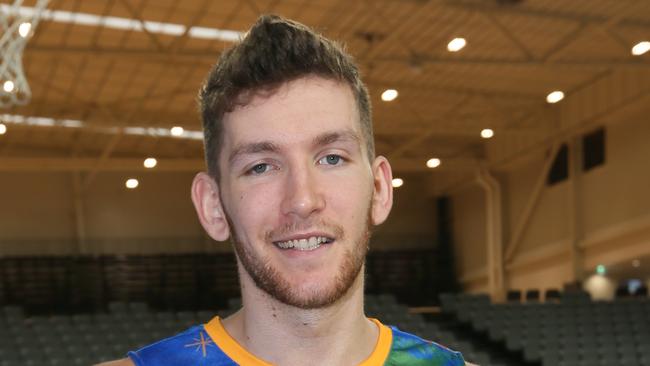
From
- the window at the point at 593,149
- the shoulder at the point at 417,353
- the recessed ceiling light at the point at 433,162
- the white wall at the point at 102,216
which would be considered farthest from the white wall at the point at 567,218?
the shoulder at the point at 417,353

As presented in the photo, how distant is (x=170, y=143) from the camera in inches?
1089

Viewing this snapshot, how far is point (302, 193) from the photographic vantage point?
6.59 ft

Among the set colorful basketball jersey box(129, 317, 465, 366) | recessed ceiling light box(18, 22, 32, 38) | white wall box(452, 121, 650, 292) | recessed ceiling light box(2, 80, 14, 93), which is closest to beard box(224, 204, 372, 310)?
colorful basketball jersey box(129, 317, 465, 366)

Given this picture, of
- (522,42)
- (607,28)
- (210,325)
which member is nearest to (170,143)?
(522,42)

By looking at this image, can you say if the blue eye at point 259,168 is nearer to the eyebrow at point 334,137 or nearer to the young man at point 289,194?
the young man at point 289,194

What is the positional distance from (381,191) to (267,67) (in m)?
0.41

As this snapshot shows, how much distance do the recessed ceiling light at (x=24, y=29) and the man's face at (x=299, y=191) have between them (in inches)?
205

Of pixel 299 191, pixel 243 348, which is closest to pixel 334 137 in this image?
pixel 299 191

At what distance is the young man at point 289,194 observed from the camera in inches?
80.3

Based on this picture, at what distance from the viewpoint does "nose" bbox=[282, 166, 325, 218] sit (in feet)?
6.57

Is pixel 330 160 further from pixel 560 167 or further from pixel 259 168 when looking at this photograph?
pixel 560 167

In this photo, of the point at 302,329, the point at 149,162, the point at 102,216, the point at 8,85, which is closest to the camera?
the point at 302,329

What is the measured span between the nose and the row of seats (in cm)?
1528

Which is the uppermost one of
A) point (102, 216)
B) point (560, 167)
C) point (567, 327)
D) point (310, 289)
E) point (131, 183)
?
point (131, 183)
